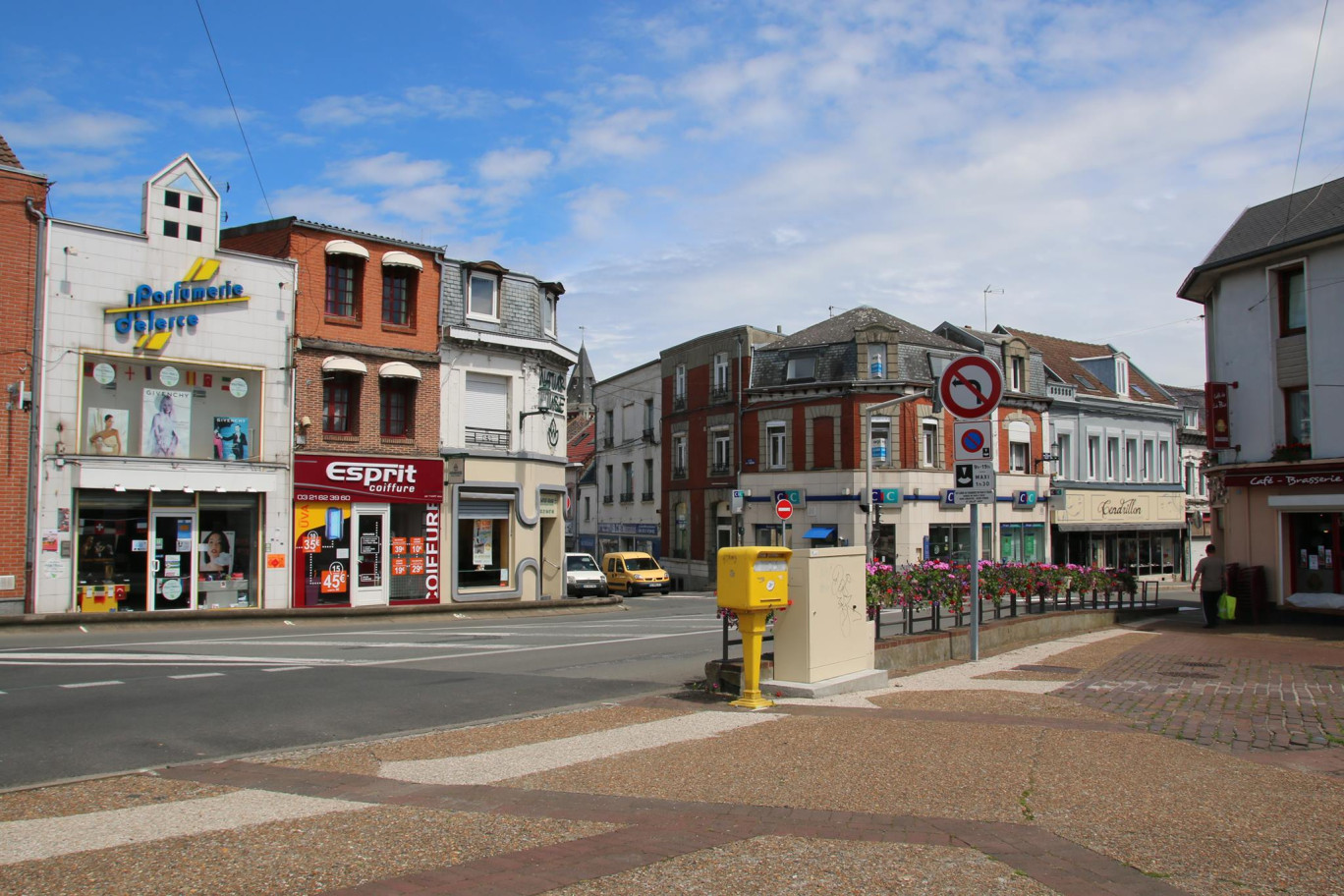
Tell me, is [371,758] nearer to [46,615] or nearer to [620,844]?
[620,844]

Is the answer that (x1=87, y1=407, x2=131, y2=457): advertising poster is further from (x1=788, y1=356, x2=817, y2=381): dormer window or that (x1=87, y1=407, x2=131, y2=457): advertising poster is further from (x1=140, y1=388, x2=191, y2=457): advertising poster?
(x1=788, y1=356, x2=817, y2=381): dormer window

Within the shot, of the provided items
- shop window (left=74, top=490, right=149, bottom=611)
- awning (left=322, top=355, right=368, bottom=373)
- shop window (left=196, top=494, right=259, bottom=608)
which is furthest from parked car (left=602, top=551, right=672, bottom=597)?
shop window (left=74, top=490, right=149, bottom=611)

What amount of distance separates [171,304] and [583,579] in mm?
16215

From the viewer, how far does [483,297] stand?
28.2 metres

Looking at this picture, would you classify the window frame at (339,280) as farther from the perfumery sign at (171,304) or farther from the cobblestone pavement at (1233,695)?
the cobblestone pavement at (1233,695)

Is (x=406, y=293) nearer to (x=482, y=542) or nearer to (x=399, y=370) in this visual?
(x=399, y=370)

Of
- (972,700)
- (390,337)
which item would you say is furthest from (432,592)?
(972,700)

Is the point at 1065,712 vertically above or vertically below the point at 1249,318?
below

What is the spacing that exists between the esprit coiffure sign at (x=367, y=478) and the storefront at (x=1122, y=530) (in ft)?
93.7

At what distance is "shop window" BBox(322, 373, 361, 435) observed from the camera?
81.8ft

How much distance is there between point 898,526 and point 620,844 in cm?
3514

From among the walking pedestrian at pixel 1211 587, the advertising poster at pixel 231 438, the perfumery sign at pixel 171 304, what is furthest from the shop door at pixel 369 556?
the walking pedestrian at pixel 1211 587

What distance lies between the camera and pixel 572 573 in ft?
112

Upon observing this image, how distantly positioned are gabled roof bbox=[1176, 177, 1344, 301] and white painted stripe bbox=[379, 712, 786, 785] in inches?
742
